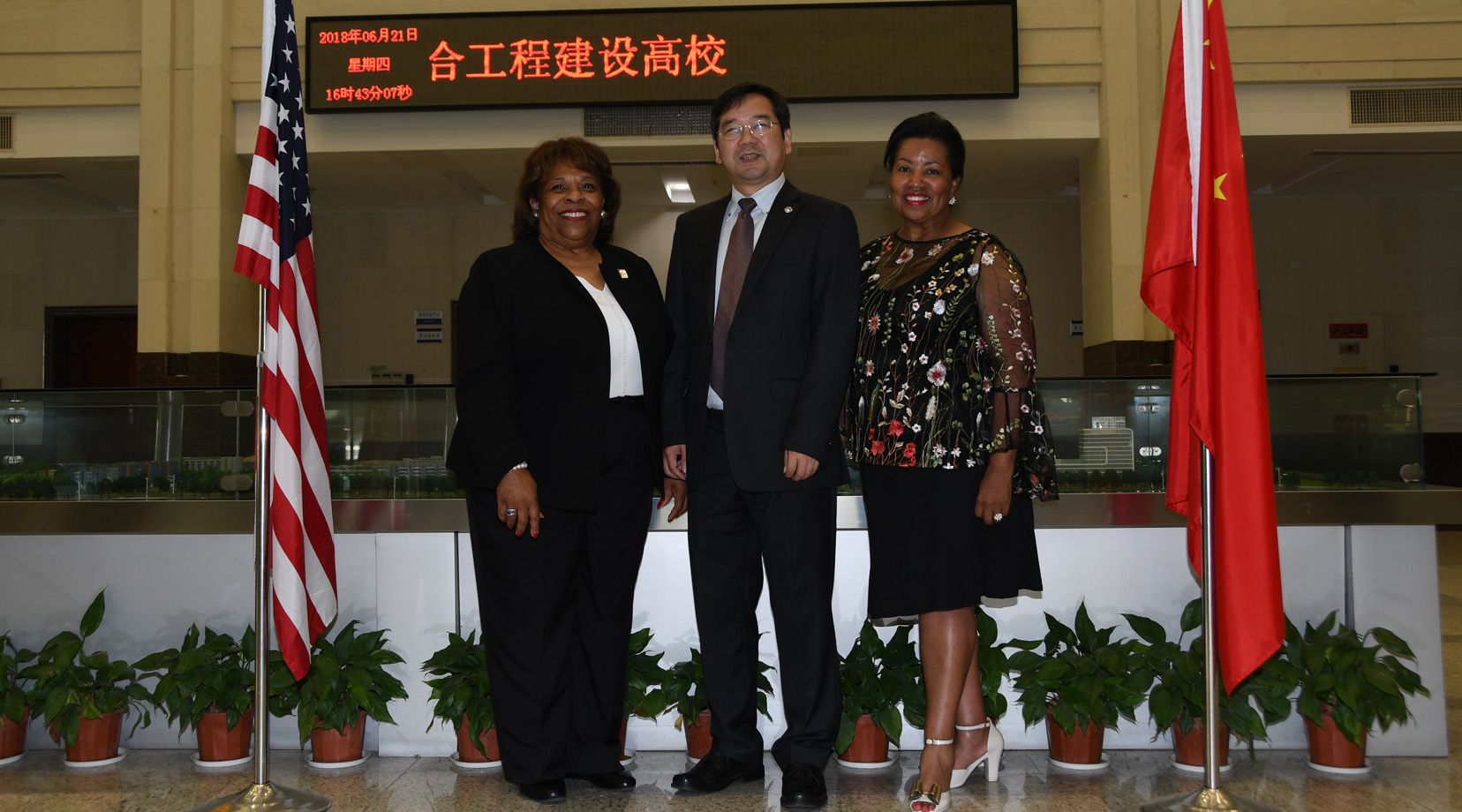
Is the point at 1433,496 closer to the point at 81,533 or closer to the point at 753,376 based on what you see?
the point at 753,376

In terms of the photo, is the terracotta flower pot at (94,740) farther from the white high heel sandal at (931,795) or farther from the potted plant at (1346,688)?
the potted plant at (1346,688)

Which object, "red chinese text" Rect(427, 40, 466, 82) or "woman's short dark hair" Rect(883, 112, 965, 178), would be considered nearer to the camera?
"woman's short dark hair" Rect(883, 112, 965, 178)

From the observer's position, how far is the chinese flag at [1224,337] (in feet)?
8.13

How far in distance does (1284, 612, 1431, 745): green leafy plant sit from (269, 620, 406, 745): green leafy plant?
2.65 metres

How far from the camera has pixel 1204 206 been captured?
2549 mm

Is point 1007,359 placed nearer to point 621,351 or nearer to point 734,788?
point 621,351

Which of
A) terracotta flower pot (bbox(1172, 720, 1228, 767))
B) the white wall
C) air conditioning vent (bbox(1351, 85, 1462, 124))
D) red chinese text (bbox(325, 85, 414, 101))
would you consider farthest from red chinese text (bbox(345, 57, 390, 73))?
air conditioning vent (bbox(1351, 85, 1462, 124))

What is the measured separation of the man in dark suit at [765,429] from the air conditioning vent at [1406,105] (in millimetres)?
6677

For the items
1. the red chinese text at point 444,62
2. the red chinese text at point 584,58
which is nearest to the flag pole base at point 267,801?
the red chinese text at point 584,58

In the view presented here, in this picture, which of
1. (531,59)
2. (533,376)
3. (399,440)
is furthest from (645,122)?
(533,376)

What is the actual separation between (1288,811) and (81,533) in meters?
3.73

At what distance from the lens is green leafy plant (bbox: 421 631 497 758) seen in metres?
3.05

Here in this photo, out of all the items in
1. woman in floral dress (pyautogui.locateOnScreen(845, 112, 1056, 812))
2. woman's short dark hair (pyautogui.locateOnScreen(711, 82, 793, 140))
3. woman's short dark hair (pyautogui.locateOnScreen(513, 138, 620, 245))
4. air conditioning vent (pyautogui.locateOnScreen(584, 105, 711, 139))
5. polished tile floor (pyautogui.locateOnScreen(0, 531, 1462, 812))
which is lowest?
polished tile floor (pyautogui.locateOnScreen(0, 531, 1462, 812))

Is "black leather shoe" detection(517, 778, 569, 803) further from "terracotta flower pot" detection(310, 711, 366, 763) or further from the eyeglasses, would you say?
the eyeglasses
